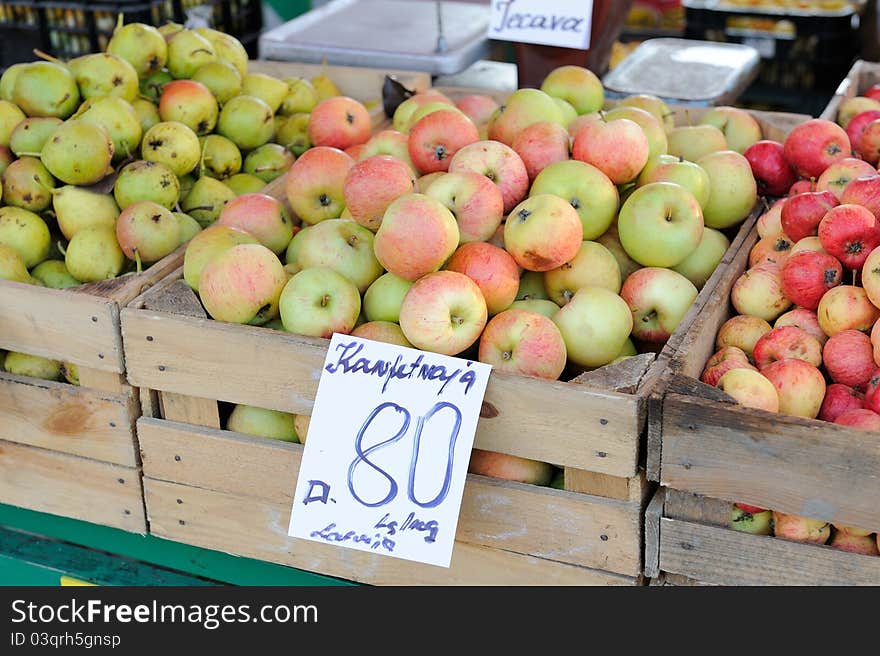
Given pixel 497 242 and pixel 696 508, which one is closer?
pixel 696 508

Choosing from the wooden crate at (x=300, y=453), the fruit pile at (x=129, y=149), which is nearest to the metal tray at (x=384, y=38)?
the fruit pile at (x=129, y=149)

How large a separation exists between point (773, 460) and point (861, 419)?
16cm

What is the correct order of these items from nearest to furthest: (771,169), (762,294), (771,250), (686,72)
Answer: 1. (762,294)
2. (771,250)
3. (771,169)
4. (686,72)

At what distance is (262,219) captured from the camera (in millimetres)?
1798

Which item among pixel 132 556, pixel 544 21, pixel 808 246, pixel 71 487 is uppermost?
pixel 544 21

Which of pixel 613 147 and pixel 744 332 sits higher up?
pixel 613 147

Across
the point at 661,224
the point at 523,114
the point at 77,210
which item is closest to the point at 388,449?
the point at 661,224

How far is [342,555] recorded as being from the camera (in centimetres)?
163

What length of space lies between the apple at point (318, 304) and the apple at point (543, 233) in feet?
0.89

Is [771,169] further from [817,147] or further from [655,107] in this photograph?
[655,107]

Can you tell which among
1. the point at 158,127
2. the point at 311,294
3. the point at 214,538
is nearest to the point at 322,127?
the point at 158,127

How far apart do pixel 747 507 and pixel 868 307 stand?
38cm

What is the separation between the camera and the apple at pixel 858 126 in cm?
197
